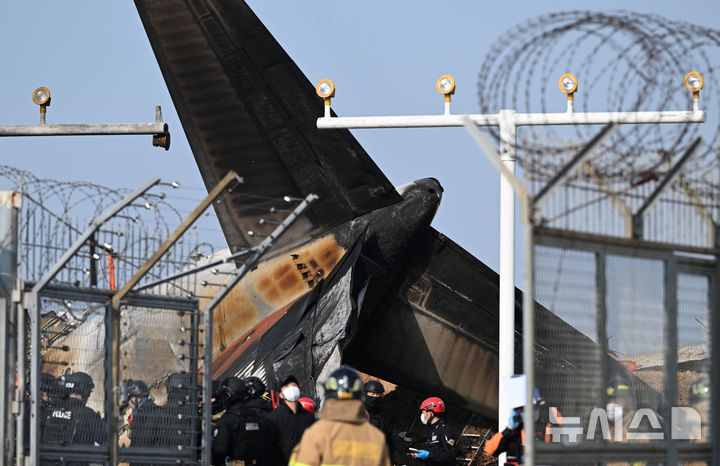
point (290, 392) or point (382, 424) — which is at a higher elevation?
point (290, 392)

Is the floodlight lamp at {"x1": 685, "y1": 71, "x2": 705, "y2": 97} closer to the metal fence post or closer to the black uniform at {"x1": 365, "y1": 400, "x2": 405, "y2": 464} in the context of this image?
the black uniform at {"x1": 365, "y1": 400, "x2": 405, "y2": 464}

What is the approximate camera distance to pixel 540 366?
2109cm

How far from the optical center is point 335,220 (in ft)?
76.8

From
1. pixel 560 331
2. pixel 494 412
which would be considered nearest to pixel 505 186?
pixel 494 412

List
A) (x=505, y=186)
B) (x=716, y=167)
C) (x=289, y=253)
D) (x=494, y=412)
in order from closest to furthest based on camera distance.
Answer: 1. (x=716, y=167)
2. (x=505, y=186)
3. (x=494, y=412)
4. (x=289, y=253)

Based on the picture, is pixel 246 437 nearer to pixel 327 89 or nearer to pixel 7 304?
pixel 7 304

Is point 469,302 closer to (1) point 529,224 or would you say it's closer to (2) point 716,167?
(2) point 716,167

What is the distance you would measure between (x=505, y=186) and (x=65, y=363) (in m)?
7.50

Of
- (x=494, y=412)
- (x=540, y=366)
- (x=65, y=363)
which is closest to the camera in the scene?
(x=65, y=363)

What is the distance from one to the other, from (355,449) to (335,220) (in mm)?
14861

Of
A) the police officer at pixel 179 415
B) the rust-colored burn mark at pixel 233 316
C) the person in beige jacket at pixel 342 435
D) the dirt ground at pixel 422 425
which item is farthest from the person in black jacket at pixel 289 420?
the rust-colored burn mark at pixel 233 316

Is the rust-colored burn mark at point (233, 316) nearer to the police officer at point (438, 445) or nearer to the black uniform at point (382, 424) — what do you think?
the police officer at point (438, 445)

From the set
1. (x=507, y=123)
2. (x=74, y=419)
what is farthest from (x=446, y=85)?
(x=74, y=419)

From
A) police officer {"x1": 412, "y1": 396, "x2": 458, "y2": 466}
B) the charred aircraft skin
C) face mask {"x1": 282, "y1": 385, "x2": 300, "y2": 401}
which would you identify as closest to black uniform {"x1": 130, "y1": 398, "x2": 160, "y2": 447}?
face mask {"x1": 282, "y1": 385, "x2": 300, "y2": 401}
